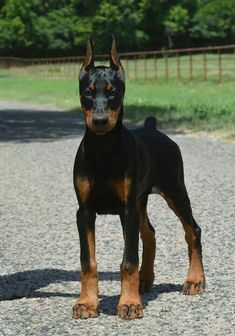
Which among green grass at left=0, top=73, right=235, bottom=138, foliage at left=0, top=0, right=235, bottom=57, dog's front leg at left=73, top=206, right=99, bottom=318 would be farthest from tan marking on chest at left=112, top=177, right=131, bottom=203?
foliage at left=0, top=0, right=235, bottom=57

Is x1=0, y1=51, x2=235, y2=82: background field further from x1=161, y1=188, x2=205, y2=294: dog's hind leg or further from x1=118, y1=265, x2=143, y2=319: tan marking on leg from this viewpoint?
x1=118, y1=265, x2=143, y2=319: tan marking on leg

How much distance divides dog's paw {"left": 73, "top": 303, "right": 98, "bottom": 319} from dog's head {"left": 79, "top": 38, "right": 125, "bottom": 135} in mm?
1061

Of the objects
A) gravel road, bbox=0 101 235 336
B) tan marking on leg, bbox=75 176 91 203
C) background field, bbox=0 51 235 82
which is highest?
tan marking on leg, bbox=75 176 91 203

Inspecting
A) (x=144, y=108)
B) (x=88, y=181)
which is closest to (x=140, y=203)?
(x=88, y=181)

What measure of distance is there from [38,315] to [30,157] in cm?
921

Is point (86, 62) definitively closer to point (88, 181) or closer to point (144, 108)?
point (88, 181)

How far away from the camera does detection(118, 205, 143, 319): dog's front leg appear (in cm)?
466

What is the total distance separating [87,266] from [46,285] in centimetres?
103

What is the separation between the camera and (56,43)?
8050 cm

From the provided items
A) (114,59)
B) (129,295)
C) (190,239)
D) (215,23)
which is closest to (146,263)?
(190,239)

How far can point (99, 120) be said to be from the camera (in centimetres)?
437

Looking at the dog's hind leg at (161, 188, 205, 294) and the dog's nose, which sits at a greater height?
the dog's nose

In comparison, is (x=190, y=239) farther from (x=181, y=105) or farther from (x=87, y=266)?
(x=181, y=105)

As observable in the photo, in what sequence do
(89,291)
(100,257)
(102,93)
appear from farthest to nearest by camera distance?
(100,257)
(89,291)
(102,93)
